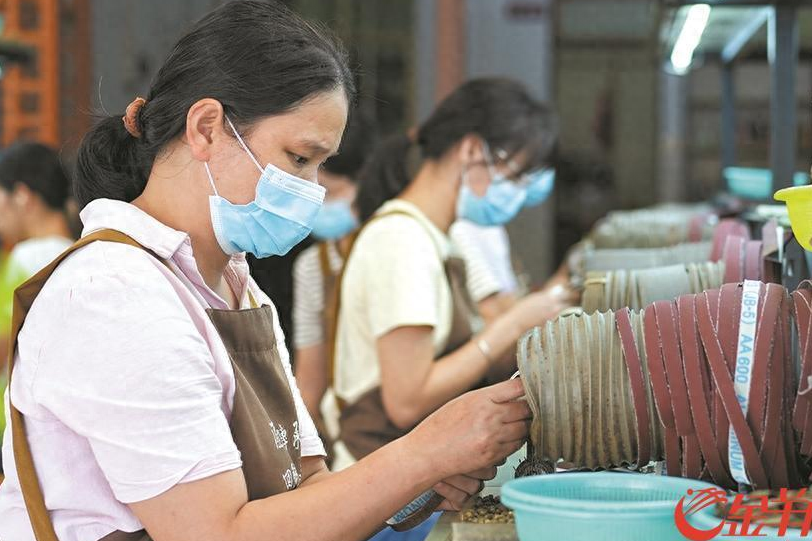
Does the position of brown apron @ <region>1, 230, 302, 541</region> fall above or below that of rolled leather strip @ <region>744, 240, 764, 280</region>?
below

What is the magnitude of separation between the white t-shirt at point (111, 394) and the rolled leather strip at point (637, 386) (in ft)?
1.59

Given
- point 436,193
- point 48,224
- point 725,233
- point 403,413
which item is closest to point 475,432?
point 725,233

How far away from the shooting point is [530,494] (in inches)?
43.0

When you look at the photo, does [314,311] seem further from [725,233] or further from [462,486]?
[462,486]

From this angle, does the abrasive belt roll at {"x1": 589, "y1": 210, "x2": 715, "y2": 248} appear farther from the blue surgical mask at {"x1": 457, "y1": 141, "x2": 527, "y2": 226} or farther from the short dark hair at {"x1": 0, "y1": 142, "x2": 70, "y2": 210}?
the short dark hair at {"x1": 0, "y1": 142, "x2": 70, "y2": 210}

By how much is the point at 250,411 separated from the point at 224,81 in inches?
17.8

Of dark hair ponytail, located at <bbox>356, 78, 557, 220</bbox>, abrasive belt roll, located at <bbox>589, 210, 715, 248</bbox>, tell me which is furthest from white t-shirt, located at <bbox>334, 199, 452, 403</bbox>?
abrasive belt roll, located at <bbox>589, 210, 715, 248</bbox>

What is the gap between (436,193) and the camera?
2.88m

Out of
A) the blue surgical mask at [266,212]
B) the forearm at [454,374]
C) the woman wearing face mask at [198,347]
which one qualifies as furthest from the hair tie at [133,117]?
the forearm at [454,374]

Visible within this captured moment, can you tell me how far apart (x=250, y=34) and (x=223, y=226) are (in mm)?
270

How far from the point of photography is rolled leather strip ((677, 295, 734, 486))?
1188 mm

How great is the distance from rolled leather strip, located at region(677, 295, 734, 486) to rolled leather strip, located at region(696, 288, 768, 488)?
0.02 meters

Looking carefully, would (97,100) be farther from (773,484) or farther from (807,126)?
(807,126)

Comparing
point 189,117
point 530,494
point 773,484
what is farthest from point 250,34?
point 773,484
